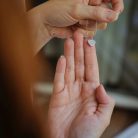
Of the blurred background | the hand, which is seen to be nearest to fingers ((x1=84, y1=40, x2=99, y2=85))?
the hand

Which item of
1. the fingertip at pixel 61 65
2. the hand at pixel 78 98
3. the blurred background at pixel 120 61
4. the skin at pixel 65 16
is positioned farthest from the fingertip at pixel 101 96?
the blurred background at pixel 120 61

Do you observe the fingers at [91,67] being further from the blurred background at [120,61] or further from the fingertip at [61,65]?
the blurred background at [120,61]

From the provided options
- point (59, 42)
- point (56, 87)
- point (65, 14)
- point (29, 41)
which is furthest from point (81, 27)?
point (59, 42)

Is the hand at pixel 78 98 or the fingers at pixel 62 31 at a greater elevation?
the fingers at pixel 62 31

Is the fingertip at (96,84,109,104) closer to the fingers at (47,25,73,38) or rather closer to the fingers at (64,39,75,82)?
the fingers at (64,39,75,82)

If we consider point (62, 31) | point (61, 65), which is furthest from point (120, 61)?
point (61, 65)
